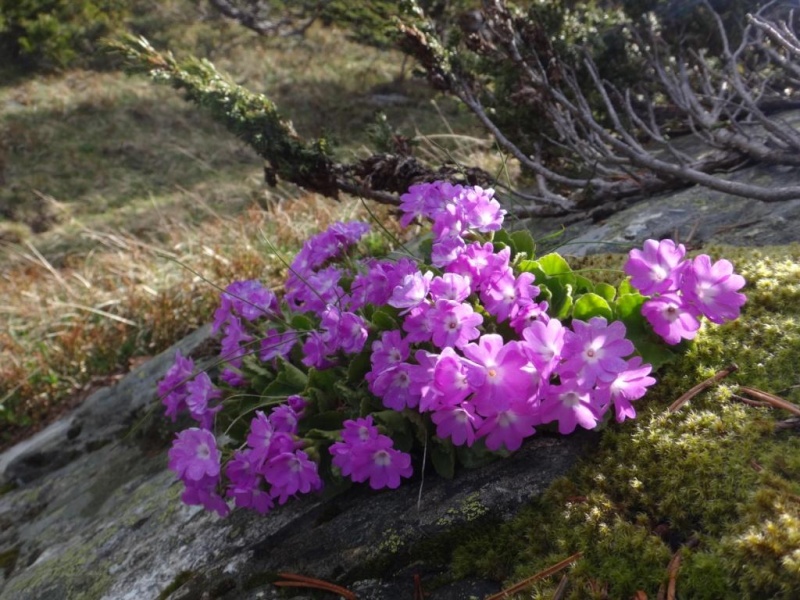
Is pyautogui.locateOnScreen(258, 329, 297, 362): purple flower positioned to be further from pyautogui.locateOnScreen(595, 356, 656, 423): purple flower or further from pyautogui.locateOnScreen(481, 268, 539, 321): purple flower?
pyautogui.locateOnScreen(595, 356, 656, 423): purple flower

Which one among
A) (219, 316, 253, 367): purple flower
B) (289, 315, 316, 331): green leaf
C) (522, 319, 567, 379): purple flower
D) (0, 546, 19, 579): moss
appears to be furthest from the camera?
(0, 546, 19, 579): moss

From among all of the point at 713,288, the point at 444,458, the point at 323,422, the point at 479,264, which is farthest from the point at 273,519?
the point at 713,288

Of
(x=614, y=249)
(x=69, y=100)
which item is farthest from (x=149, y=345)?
(x=69, y=100)

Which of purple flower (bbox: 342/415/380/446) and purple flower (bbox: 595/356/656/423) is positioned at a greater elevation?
purple flower (bbox: 595/356/656/423)

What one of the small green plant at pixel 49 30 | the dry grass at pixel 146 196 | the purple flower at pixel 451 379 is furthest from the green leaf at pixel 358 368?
the small green plant at pixel 49 30

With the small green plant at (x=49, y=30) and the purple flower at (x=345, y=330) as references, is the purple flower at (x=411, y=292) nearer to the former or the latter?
the purple flower at (x=345, y=330)

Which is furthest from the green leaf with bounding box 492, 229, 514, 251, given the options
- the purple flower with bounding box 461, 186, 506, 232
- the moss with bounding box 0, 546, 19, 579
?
the moss with bounding box 0, 546, 19, 579

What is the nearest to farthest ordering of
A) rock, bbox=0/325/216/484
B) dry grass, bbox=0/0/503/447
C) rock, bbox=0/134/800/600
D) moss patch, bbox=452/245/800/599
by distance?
1. moss patch, bbox=452/245/800/599
2. rock, bbox=0/134/800/600
3. rock, bbox=0/325/216/484
4. dry grass, bbox=0/0/503/447

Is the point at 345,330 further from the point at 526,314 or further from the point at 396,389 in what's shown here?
the point at 526,314
